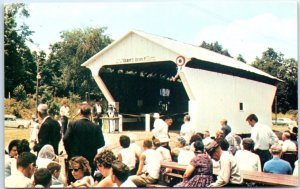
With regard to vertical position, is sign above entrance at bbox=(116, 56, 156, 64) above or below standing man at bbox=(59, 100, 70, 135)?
above

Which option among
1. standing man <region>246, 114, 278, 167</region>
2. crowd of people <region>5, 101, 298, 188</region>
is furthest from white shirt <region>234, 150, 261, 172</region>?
standing man <region>246, 114, 278, 167</region>

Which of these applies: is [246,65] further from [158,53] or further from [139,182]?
[139,182]

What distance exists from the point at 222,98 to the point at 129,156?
7.25ft

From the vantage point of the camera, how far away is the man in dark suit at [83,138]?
4707 mm

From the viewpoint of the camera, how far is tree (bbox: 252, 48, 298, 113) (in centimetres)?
591

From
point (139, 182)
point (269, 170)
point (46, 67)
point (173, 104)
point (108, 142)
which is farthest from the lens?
point (173, 104)

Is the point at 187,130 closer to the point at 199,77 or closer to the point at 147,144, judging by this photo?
the point at 199,77

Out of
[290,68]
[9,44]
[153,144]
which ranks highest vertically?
[9,44]

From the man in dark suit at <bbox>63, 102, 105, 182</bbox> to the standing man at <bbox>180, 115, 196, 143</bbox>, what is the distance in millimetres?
1868

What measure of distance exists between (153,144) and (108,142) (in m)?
0.78

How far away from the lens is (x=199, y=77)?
6.60 metres

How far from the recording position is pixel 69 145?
188 inches

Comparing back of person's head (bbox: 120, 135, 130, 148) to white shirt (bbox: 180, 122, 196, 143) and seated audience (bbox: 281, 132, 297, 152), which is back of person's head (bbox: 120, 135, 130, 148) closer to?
white shirt (bbox: 180, 122, 196, 143)

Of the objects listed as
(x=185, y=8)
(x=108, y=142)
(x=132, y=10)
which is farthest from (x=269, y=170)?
(x=132, y=10)
